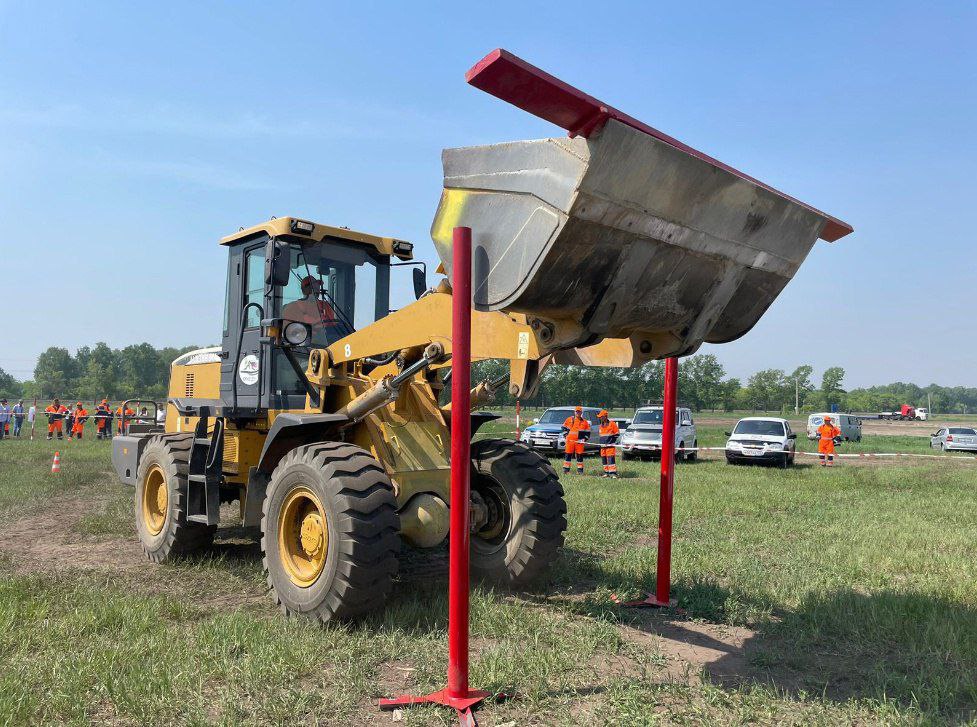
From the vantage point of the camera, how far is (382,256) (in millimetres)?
7262

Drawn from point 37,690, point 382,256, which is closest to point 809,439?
point 382,256

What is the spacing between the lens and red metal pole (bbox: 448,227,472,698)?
3939 mm

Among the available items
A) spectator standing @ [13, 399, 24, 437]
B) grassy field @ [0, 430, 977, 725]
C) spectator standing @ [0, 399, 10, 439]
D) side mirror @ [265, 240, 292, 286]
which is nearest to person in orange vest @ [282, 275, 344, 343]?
side mirror @ [265, 240, 292, 286]

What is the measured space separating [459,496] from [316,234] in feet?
11.7

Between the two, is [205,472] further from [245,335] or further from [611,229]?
[611,229]

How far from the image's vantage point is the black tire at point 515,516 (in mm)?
5945

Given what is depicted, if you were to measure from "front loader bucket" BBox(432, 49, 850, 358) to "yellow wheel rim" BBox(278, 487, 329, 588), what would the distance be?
7.47 ft

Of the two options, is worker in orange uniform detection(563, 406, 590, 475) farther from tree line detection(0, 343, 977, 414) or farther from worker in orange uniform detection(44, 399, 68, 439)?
tree line detection(0, 343, 977, 414)

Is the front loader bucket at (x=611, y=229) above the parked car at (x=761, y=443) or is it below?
above

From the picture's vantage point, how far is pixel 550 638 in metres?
4.94

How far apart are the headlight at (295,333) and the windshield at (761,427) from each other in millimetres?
17555

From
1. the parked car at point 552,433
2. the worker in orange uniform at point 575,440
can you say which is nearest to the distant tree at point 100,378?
the parked car at point 552,433

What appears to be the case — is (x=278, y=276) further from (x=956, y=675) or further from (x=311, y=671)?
(x=956, y=675)

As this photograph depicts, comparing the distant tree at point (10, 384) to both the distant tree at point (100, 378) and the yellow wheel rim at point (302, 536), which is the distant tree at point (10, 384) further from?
the yellow wheel rim at point (302, 536)
